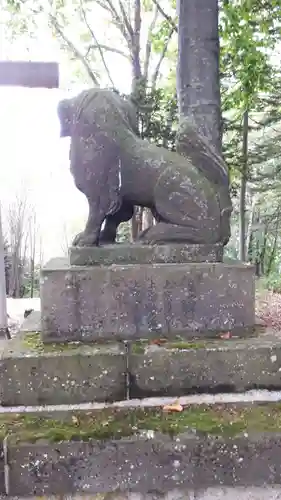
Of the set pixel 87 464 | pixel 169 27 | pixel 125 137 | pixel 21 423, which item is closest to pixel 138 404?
pixel 87 464

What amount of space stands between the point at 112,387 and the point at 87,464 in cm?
33

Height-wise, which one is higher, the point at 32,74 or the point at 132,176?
the point at 32,74

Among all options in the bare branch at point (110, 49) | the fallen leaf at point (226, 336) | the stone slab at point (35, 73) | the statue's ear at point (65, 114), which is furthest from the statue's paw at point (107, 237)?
the bare branch at point (110, 49)

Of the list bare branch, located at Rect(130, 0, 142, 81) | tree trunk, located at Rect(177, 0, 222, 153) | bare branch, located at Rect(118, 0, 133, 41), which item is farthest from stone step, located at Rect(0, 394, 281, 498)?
bare branch, located at Rect(118, 0, 133, 41)

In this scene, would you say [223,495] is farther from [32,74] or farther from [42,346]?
[32,74]

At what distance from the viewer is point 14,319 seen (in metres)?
6.80

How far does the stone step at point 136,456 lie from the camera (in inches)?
65.6

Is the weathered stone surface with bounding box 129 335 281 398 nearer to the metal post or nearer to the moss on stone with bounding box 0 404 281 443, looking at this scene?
the moss on stone with bounding box 0 404 281 443

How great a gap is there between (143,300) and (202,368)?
0.40 meters

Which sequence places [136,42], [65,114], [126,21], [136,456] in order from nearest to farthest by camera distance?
[136,456] < [65,114] < [136,42] < [126,21]

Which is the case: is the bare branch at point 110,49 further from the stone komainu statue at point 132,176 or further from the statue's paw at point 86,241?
the statue's paw at point 86,241

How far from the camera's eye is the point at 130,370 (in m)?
1.92

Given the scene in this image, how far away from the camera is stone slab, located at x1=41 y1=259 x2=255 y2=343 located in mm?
2055

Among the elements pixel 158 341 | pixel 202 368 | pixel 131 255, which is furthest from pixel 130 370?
pixel 131 255
